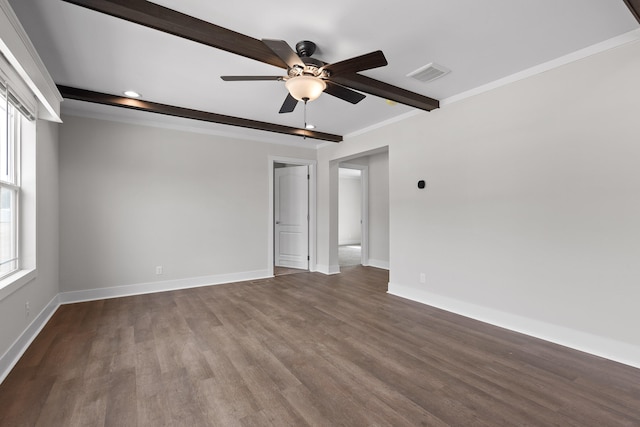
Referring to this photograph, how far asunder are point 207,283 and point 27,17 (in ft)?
12.4

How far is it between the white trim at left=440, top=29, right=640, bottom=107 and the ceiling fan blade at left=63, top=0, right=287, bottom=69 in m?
2.29

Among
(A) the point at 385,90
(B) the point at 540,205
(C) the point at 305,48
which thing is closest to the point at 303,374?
(C) the point at 305,48

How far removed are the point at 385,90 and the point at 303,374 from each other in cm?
285

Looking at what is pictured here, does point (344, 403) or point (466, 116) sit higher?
point (466, 116)

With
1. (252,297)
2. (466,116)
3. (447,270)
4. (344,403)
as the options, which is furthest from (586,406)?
(252,297)

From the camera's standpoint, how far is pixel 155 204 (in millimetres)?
4516

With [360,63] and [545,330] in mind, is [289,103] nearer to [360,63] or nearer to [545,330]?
[360,63]

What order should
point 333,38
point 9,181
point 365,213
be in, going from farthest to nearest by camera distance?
point 365,213 < point 9,181 < point 333,38

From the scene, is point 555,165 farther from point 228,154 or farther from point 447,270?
point 228,154

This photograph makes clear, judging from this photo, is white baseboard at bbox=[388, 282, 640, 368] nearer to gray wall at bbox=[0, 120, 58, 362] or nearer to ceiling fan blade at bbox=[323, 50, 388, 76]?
ceiling fan blade at bbox=[323, 50, 388, 76]

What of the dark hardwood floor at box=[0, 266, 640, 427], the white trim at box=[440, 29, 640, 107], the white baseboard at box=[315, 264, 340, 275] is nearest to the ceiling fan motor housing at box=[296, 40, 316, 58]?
the white trim at box=[440, 29, 640, 107]

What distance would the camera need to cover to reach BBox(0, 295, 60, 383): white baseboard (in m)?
2.19

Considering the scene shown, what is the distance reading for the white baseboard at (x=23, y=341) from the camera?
2188mm

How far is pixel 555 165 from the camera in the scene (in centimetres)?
278
